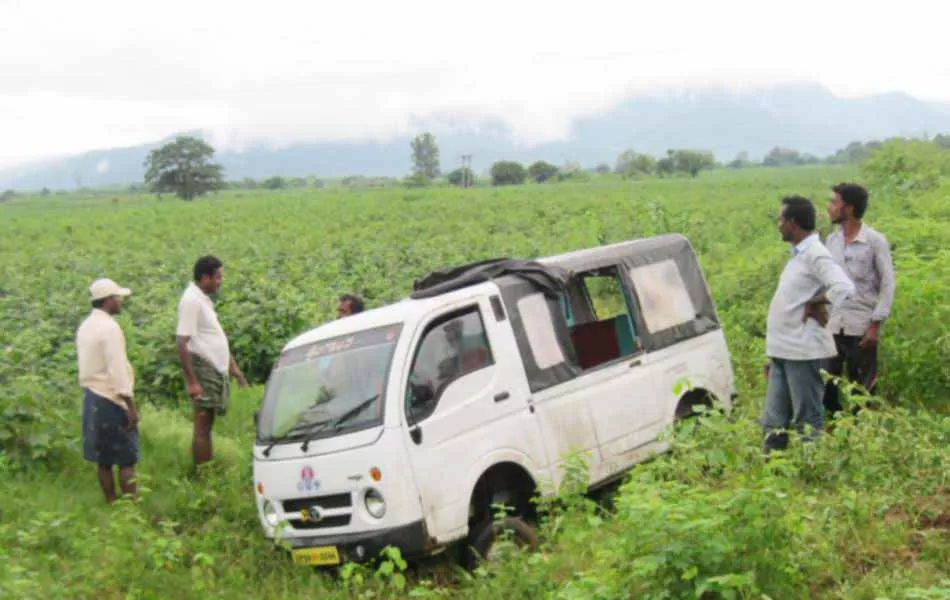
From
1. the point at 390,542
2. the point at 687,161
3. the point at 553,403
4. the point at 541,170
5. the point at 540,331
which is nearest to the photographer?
the point at 390,542

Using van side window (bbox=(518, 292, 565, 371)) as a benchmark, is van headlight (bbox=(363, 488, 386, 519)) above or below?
below

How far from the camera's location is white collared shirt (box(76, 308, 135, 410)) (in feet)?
26.9

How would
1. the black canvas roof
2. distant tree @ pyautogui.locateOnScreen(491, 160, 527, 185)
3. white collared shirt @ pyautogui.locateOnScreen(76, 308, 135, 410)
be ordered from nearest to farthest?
1. the black canvas roof
2. white collared shirt @ pyautogui.locateOnScreen(76, 308, 135, 410)
3. distant tree @ pyautogui.locateOnScreen(491, 160, 527, 185)

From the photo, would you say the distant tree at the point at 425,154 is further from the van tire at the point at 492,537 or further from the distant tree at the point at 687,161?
the van tire at the point at 492,537

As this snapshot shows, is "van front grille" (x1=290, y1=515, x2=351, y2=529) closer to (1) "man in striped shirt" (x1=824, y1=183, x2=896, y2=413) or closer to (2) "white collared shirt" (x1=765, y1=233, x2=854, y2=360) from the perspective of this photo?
(2) "white collared shirt" (x1=765, y1=233, x2=854, y2=360)

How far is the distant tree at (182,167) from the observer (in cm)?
10412

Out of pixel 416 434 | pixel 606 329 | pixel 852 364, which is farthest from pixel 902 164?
pixel 416 434

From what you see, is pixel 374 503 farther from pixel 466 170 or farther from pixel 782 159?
pixel 782 159

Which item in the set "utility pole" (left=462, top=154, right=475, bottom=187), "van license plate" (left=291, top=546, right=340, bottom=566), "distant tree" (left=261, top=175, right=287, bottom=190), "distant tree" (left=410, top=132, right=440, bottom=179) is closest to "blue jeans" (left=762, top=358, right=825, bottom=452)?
"van license plate" (left=291, top=546, right=340, bottom=566)

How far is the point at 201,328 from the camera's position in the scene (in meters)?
8.99

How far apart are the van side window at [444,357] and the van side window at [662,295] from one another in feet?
6.65

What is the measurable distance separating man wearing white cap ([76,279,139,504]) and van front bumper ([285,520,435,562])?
2.29 m

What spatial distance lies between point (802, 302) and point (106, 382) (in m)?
5.57

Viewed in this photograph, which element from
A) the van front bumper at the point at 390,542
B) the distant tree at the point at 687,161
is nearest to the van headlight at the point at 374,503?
the van front bumper at the point at 390,542
